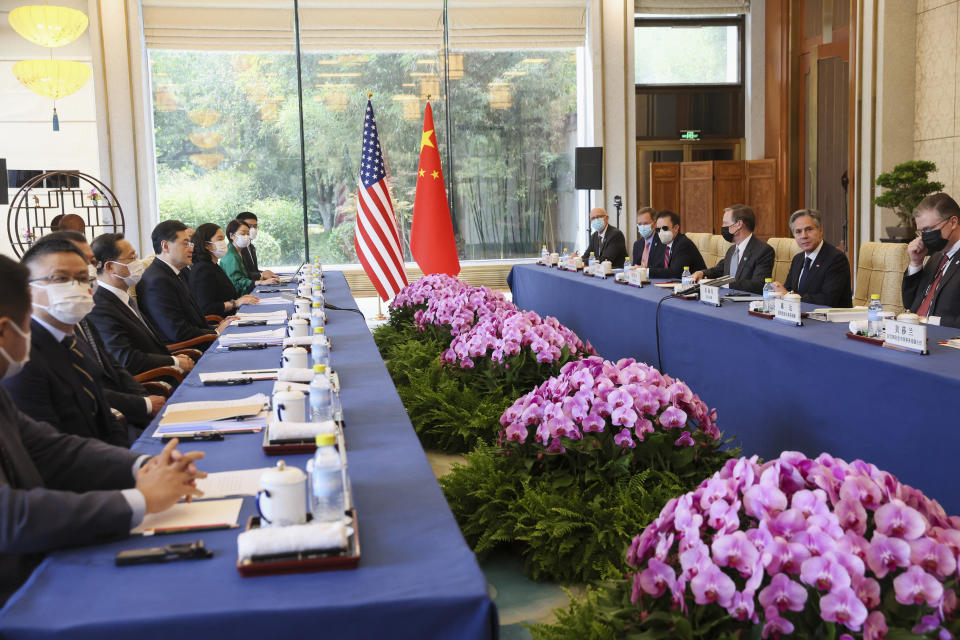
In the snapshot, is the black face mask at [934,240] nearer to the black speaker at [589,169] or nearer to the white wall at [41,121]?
the black speaker at [589,169]

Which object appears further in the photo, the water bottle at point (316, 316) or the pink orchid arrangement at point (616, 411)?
the water bottle at point (316, 316)

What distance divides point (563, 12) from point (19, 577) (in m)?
11.1

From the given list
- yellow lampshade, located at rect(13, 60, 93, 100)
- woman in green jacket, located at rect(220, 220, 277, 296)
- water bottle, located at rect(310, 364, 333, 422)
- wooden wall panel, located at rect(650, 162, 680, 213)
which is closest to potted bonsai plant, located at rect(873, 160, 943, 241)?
wooden wall panel, located at rect(650, 162, 680, 213)

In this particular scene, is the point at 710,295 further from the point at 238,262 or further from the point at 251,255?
the point at 251,255

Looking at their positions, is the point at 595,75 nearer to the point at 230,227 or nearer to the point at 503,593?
the point at 230,227

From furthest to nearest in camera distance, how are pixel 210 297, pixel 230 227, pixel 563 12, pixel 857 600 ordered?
pixel 563 12 → pixel 230 227 → pixel 210 297 → pixel 857 600

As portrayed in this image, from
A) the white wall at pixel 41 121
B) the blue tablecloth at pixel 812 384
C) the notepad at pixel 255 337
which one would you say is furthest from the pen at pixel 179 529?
the white wall at pixel 41 121

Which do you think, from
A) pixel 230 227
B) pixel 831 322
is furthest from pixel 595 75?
pixel 831 322

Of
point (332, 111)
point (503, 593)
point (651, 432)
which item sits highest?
point (332, 111)

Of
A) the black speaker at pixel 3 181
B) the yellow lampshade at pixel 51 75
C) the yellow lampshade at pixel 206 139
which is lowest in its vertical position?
the black speaker at pixel 3 181

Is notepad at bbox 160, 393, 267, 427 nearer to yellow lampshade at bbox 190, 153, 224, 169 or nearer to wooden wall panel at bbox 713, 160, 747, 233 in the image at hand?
yellow lampshade at bbox 190, 153, 224, 169

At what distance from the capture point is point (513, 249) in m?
12.3

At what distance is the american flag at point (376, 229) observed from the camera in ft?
29.5

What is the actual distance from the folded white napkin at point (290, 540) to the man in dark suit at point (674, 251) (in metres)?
6.12
